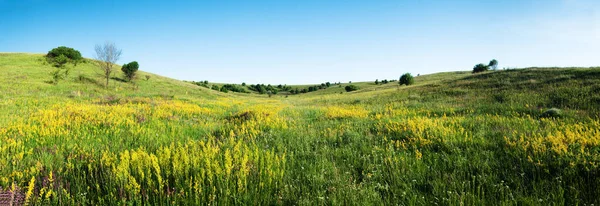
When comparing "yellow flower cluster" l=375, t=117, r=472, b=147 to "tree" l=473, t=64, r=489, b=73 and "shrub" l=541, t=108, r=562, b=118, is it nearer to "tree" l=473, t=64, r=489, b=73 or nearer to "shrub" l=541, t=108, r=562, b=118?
"shrub" l=541, t=108, r=562, b=118

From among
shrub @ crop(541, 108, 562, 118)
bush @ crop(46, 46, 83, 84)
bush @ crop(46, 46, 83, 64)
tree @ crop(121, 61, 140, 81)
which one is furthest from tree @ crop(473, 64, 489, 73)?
bush @ crop(46, 46, 83, 64)

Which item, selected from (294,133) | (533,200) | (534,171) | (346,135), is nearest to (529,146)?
(534,171)

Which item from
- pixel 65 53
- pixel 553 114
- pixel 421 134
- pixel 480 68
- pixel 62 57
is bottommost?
pixel 421 134

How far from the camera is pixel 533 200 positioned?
2.86 meters

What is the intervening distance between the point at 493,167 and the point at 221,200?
3828mm

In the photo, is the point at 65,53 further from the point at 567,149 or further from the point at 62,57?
the point at 567,149

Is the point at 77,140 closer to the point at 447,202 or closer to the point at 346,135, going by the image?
the point at 346,135

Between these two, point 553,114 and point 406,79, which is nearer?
point 553,114

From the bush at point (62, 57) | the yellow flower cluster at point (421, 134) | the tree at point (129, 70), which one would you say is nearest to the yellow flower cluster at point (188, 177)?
the yellow flower cluster at point (421, 134)

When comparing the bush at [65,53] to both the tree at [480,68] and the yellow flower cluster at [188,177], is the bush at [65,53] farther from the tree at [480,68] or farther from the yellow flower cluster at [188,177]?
the tree at [480,68]

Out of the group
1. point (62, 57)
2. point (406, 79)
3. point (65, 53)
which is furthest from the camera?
point (406, 79)

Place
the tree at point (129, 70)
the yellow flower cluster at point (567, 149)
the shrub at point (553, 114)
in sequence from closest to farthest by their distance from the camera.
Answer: the yellow flower cluster at point (567, 149), the shrub at point (553, 114), the tree at point (129, 70)

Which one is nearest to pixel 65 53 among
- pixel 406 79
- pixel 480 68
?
pixel 406 79

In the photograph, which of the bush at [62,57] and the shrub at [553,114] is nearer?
the shrub at [553,114]
